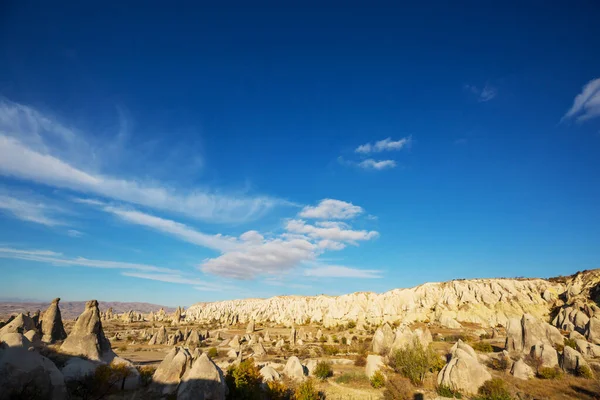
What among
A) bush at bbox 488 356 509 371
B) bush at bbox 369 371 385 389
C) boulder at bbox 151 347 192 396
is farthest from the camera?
bush at bbox 488 356 509 371

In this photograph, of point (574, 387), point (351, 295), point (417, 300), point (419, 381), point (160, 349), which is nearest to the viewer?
point (574, 387)

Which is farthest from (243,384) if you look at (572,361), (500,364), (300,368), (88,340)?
(572,361)

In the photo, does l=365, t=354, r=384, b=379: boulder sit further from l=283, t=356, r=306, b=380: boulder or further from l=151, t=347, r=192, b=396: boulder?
l=151, t=347, r=192, b=396: boulder

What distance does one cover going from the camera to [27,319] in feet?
95.3

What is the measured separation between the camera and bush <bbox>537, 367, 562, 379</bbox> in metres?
24.2

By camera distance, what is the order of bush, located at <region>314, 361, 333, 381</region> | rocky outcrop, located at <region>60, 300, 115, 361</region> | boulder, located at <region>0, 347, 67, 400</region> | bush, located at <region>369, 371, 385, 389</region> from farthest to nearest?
bush, located at <region>314, 361, 333, 381</region> < bush, located at <region>369, 371, 385, 389</region> < rocky outcrop, located at <region>60, 300, 115, 361</region> < boulder, located at <region>0, 347, 67, 400</region>

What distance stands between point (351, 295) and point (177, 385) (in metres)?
106

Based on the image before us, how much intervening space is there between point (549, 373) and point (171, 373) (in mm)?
27611

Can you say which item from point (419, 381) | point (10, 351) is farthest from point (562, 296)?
point (10, 351)

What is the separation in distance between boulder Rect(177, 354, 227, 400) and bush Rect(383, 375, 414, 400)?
1152cm

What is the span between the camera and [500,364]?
92.6ft

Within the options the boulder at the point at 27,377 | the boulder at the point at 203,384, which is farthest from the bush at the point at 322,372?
the boulder at the point at 27,377

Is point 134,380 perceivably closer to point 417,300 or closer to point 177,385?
point 177,385

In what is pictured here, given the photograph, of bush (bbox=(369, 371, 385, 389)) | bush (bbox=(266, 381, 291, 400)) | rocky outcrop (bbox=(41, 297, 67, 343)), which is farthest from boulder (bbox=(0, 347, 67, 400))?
bush (bbox=(369, 371, 385, 389))
